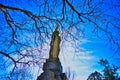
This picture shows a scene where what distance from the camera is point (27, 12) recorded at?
9.01 m

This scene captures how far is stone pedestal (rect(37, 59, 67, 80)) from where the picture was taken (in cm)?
1573

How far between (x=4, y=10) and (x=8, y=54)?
109 inches

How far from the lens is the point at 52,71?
1583cm

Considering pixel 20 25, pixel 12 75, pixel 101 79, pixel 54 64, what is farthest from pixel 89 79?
pixel 20 25

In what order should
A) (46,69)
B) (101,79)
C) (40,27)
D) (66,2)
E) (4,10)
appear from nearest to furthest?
(66,2) < (4,10) < (40,27) < (46,69) < (101,79)

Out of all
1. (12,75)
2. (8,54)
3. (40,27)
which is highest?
(40,27)

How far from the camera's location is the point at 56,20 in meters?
9.03

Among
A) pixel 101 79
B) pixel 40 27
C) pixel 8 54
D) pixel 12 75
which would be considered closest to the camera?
pixel 40 27

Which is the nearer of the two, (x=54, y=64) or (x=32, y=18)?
(x=32, y=18)

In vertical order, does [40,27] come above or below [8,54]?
above

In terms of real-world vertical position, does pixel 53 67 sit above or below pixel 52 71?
above

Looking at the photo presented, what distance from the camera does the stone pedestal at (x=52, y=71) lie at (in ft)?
51.6

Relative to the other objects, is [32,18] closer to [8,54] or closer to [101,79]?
[8,54]

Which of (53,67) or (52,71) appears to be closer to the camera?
(52,71)
